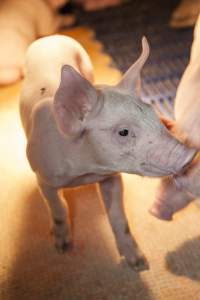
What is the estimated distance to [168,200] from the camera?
1.70 meters

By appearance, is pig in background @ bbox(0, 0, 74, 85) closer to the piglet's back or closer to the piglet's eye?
the piglet's back

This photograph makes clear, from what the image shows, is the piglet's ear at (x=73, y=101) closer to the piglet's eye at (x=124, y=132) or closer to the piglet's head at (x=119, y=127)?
the piglet's head at (x=119, y=127)

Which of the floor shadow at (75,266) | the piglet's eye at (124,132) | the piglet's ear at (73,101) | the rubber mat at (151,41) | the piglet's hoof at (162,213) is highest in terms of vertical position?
the piglet's ear at (73,101)

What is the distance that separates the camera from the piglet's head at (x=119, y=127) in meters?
1.23

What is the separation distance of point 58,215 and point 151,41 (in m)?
1.85

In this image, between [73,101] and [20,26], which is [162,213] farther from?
[20,26]

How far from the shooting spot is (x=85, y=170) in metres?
1.42

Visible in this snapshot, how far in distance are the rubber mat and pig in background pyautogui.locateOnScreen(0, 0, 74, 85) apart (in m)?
0.30

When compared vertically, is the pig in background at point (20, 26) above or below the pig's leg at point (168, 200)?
above

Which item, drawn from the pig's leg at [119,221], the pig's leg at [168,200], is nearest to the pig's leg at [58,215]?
the pig's leg at [119,221]

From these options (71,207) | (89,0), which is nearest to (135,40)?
(89,0)

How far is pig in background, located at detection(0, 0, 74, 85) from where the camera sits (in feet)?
9.68

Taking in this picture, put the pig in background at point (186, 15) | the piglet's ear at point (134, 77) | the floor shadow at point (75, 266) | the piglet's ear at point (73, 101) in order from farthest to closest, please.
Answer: the pig in background at point (186, 15), the floor shadow at point (75, 266), the piglet's ear at point (134, 77), the piglet's ear at point (73, 101)

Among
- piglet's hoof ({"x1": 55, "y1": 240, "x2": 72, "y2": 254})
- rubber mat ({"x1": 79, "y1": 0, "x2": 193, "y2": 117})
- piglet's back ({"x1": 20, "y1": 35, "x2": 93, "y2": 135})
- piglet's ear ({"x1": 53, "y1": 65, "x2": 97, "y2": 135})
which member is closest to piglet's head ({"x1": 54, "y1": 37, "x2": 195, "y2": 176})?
piglet's ear ({"x1": 53, "y1": 65, "x2": 97, "y2": 135})
